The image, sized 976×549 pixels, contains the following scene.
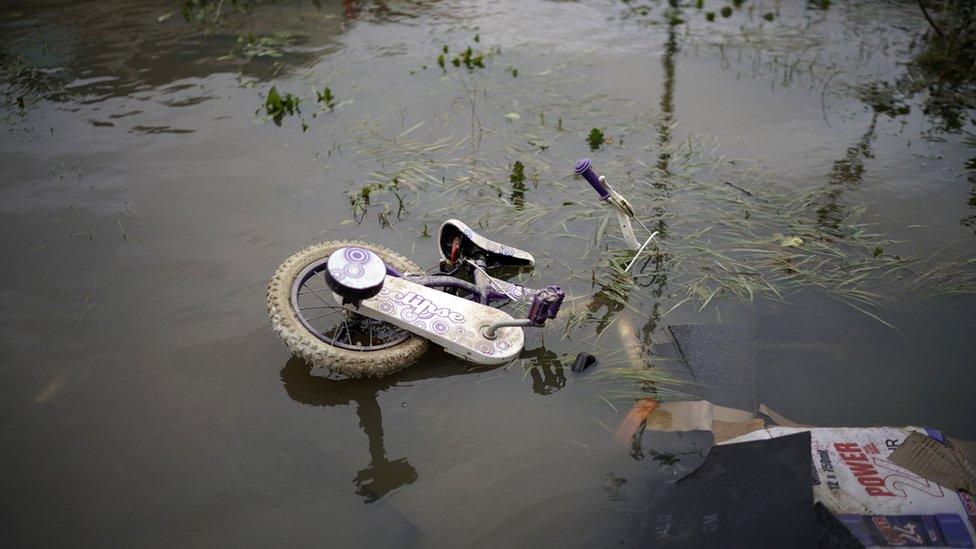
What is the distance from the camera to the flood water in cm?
331

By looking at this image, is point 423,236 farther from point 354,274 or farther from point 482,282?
point 354,274

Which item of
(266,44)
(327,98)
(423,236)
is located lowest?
(423,236)

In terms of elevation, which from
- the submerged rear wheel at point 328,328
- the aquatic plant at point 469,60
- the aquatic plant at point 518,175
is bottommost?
the submerged rear wheel at point 328,328

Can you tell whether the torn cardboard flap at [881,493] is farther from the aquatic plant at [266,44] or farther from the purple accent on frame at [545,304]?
the aquatic plant at [266,44]

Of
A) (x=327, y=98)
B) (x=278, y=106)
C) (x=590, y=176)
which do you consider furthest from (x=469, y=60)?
(x=590, y=176)

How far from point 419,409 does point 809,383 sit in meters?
2.18

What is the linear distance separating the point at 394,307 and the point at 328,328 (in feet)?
1.89

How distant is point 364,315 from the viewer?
3867 mm

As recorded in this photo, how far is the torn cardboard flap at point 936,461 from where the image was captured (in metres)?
2.85

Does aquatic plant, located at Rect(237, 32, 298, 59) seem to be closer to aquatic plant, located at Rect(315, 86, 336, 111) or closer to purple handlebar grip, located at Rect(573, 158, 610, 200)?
aquatic plant, located at Rect(315, 86, 336, 111)

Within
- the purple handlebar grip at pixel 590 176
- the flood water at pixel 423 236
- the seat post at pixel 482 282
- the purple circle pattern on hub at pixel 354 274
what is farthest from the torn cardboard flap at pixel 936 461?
the purple circle pattern on hub at pixel 354 274

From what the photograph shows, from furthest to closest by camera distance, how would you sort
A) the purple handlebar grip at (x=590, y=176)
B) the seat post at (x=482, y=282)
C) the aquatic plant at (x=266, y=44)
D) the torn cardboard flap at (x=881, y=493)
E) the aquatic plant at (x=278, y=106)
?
the aquatic plant at (x=266, y=44) → the aquatic plant at (x=278, y=106) → the seat post at (x=482, y=282) → the purple handlebar grip at (x=590, y=176) → the torn cardboard flap at (x=881, y=493)

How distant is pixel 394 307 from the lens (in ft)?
12.5

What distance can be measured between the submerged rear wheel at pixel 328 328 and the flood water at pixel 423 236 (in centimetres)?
21
